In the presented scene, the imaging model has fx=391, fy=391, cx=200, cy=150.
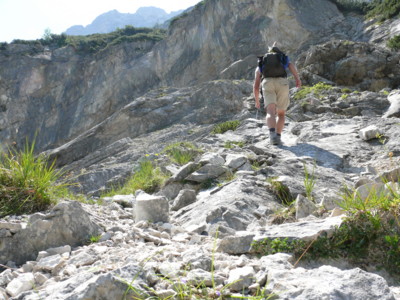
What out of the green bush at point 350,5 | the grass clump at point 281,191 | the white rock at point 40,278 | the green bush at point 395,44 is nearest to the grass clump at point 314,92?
the grass clump at point 281,191

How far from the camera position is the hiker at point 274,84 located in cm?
793

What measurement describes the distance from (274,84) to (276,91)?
0.17 m

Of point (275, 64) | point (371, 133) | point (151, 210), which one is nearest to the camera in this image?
point (151, 210)

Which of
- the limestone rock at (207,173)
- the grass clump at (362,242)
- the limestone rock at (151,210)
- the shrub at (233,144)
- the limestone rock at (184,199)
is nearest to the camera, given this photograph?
the grass clump at (362,242)

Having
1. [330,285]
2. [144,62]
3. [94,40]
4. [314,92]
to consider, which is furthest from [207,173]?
[94,40]

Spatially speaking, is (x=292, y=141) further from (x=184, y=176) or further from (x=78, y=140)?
(x=78, y=140)

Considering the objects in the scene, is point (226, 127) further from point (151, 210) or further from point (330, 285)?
point (330, 285)

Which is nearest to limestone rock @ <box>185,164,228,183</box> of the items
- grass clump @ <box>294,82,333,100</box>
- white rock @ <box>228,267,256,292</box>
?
white rock @ <box>228,267,256,292</box>

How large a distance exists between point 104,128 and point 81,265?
17.4 m

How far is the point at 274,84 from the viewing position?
8.00 metres

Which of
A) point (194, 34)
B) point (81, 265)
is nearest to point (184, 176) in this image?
point (81, 265)

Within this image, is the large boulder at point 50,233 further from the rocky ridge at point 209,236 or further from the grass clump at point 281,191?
the grass clump at point 281,191

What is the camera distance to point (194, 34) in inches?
1710

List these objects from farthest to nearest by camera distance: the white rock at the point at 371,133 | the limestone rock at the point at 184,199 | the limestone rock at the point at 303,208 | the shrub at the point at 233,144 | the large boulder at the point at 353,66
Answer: the large boulder at the point at 353,66, the shrub at the point at 233,144, the white rock at the point at 371,133, the limestone rock at the point at 184,199, the limestone rock at the point at 303,208
